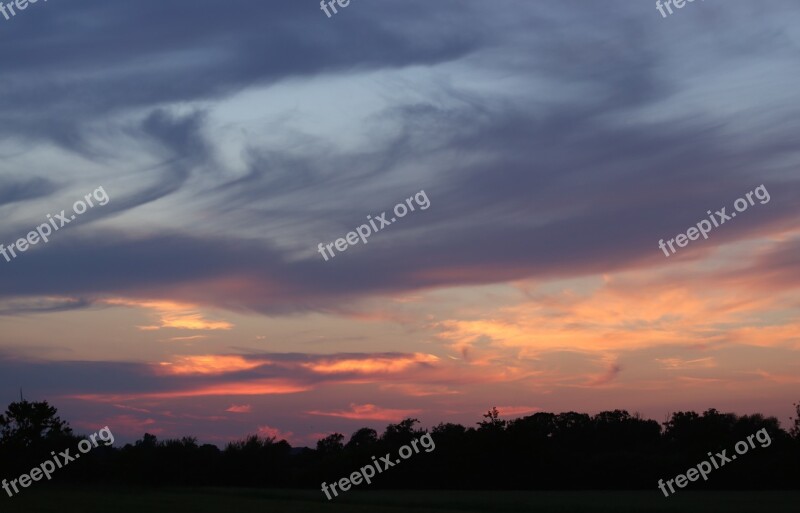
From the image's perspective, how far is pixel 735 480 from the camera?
266 feet

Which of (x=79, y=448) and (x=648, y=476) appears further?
(x=79, y=448)

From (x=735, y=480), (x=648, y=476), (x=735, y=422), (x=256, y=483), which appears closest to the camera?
(x=735, y=480)

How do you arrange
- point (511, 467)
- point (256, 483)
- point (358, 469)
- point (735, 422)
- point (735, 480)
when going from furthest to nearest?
point (735, 422)
point (256, 483)
point (358, 469)
point (511, 467)
point (735, 480)

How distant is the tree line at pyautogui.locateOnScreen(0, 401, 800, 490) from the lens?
87.5m

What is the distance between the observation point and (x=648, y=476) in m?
86.4

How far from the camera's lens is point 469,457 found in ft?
312

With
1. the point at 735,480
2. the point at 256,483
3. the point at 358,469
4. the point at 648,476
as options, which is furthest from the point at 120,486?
the point at 735,480

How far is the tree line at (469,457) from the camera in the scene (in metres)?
87.5

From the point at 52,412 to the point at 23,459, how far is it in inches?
707

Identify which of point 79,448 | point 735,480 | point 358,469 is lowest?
point 735,480

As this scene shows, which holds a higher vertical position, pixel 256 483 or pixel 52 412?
pixel 52 412

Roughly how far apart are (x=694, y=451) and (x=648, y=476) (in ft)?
25.5

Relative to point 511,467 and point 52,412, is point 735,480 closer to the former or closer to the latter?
point 511,467

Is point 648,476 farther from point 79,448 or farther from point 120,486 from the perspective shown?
point 79,448
